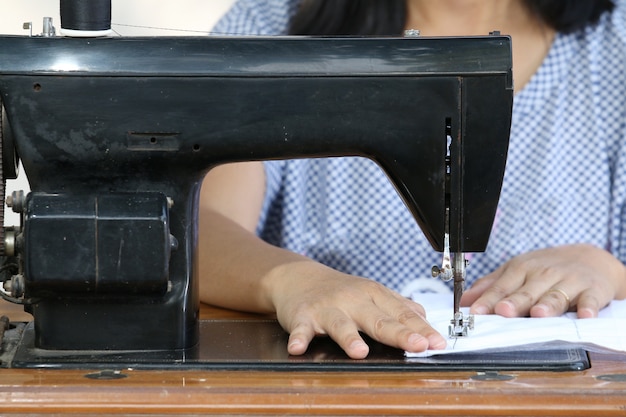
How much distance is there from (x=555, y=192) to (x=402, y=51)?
80cm

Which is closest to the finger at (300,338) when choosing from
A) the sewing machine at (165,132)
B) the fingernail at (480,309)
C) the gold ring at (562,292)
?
the sewing machine at (165,132)

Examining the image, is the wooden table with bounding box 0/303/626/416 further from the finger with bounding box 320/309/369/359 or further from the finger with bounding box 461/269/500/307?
the finger with bounding box 461/269/500/307

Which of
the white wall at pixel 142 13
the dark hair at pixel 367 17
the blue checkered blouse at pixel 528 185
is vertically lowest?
the blue checkered blouse at pixel 528 185

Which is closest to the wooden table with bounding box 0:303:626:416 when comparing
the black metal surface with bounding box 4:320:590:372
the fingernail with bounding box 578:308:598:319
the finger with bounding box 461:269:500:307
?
→ the black metal surface with bounding box 4:320:590:372

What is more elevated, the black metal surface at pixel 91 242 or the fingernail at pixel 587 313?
the black metal surface at pixel 91 242

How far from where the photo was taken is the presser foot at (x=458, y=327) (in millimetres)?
1175

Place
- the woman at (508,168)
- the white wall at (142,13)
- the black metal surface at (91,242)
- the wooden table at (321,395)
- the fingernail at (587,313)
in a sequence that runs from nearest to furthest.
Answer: the wooden table at (321,395)
the black metal surface at (91,242)
the fingernail at (587,313)
the woman at (508,168)
the white wall at (142,13)

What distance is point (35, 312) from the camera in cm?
115

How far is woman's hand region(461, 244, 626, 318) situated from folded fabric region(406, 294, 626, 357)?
0.02 meters

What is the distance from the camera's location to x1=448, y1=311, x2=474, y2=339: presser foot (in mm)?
1175

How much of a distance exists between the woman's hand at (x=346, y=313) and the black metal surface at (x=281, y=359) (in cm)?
1

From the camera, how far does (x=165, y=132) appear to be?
3.67 feet

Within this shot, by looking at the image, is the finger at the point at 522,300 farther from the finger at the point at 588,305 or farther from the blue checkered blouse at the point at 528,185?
the blue checkered blouse at the point at 528,185

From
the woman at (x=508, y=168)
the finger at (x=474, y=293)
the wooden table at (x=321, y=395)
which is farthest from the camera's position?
the woman at (x=508, y=168)
